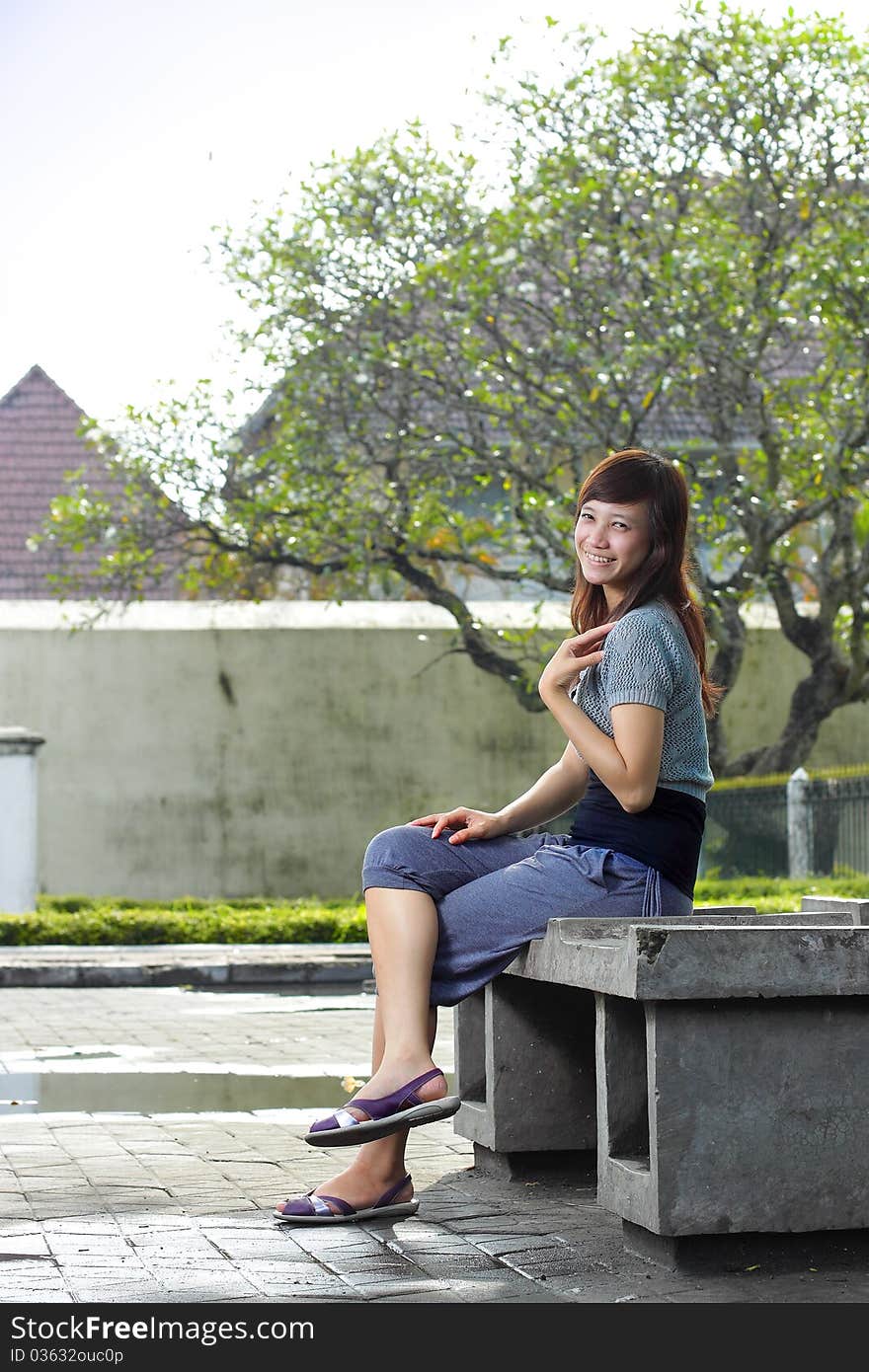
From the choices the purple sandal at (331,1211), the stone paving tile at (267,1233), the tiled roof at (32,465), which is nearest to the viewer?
the stone paving tile at (267,1233)

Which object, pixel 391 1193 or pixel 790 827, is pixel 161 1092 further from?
pixel 790 827

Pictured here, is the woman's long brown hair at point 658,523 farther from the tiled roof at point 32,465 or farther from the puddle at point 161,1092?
the tiled roof at point 32,465

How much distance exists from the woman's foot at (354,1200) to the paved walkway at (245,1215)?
0.04 meters

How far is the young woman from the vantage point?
422cm

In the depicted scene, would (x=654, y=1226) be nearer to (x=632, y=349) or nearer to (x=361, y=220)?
(x=632, y=349)

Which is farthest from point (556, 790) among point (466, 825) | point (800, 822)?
point (800, 822)

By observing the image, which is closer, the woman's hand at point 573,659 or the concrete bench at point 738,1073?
the concrete bench at point 738,1073

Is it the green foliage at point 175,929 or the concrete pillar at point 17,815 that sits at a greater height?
the concrete pillar at point 17,815

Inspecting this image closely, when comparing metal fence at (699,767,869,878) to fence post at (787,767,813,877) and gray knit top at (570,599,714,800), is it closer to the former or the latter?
fence post at (787,767,813,877)

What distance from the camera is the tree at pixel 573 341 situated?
636 inches

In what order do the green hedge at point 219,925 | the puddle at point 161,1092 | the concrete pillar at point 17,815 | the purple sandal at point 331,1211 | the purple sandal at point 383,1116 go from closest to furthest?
the purple sandal at point 383,1116 → the purple sandal at point 331,1211 → the puddle at point 161,1092 → the green hedge at point 219,925 → the concrete pillar at point 17,815

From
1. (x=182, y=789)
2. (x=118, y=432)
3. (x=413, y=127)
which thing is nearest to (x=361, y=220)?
(x=413, y=127)

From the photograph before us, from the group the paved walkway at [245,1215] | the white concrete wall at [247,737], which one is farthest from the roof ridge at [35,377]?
the paved walkway at [245,1215]
